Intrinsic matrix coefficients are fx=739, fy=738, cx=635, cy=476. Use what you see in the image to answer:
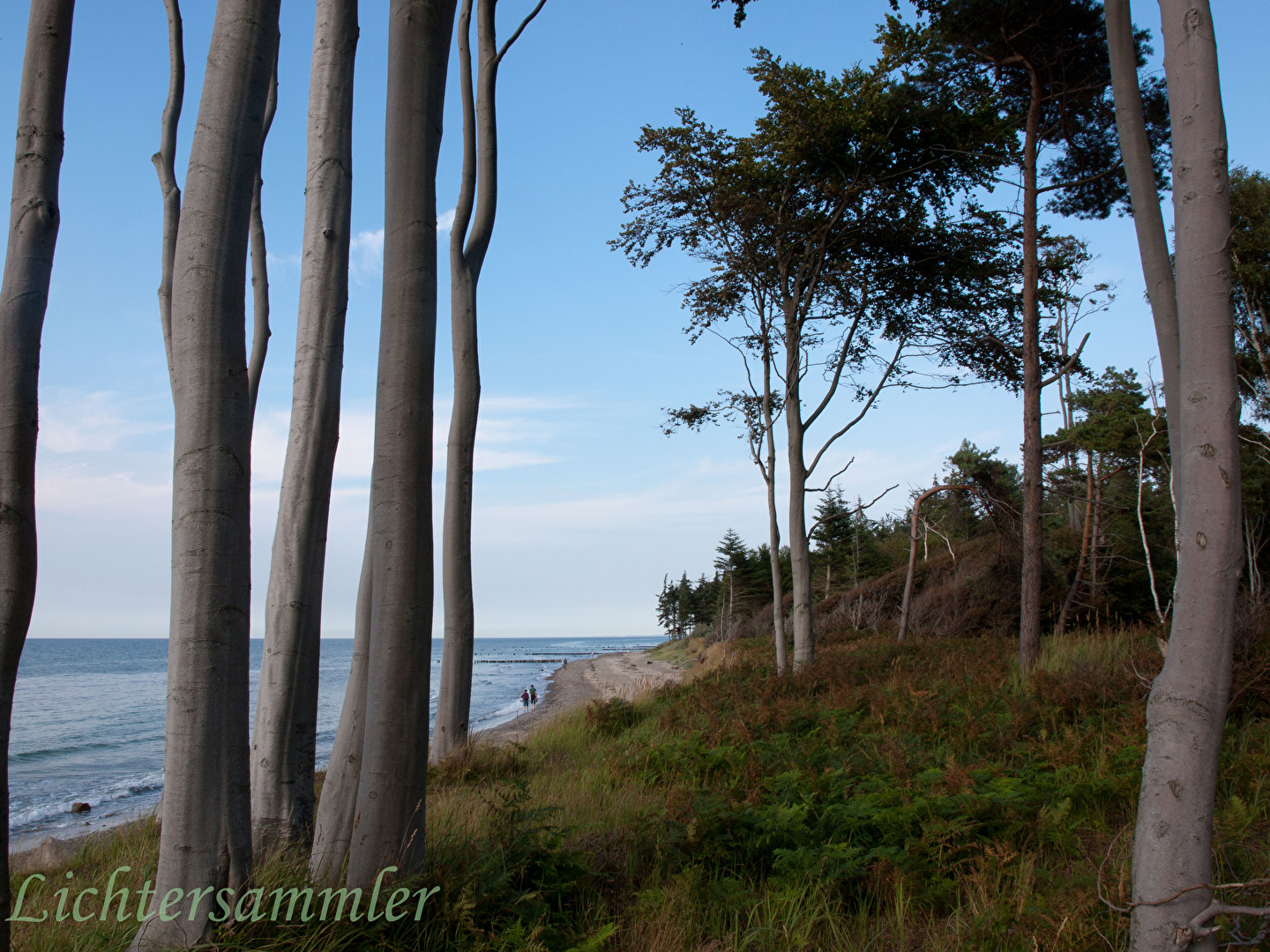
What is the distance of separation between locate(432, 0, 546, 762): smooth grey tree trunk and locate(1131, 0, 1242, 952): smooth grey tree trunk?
19.9ft

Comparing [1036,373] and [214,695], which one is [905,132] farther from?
[214,695]

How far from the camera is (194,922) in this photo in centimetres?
259

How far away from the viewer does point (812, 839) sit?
4.07 meters

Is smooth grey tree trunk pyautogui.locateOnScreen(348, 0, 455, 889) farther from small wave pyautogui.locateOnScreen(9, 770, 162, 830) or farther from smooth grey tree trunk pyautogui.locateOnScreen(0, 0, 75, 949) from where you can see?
small wave pyautogui.locateOnScreen(9, 770, 162, 830)

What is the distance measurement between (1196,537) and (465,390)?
655 cm

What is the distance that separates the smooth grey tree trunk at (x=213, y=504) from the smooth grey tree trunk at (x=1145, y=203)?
3.95m

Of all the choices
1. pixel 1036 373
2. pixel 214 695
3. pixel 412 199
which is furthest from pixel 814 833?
pixel 1036 373

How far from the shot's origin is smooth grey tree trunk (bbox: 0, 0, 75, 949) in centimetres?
275

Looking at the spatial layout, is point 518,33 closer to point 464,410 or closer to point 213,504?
point 464,410

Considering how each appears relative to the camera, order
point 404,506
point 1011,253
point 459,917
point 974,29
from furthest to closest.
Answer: point 1011,253, point 974,29, point 404,506, point 459,917

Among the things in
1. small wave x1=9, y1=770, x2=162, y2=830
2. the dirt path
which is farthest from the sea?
the dirt path

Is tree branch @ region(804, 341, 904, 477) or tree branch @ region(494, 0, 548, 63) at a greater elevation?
tree branch @ region(494, 0, 548, 63)

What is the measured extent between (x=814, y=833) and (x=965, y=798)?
910 millimetres

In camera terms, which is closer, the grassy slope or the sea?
the grassy slope
